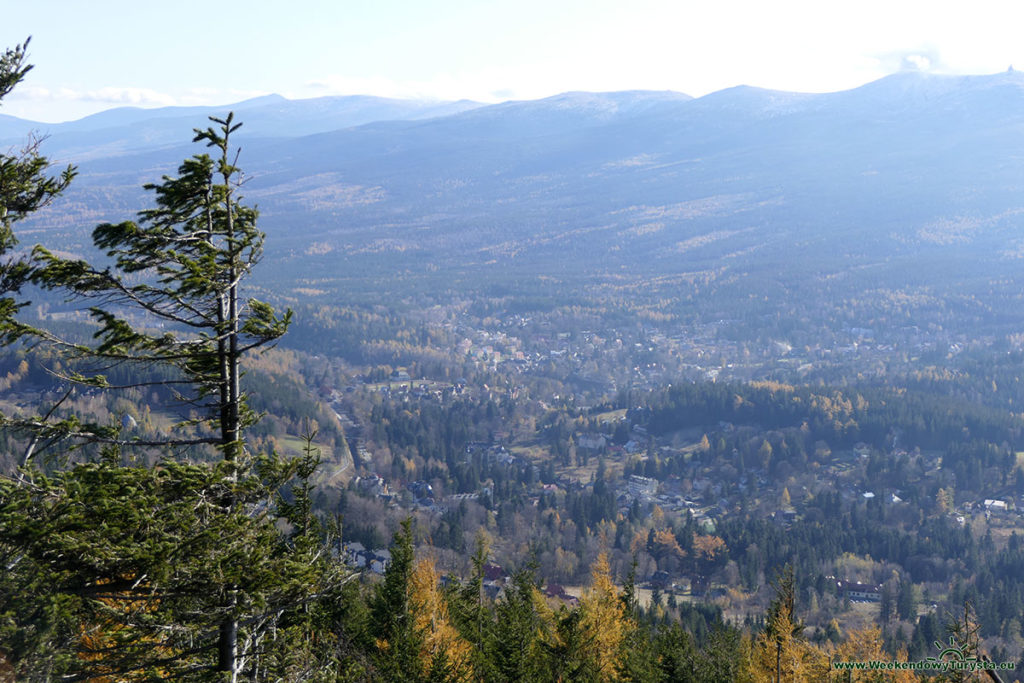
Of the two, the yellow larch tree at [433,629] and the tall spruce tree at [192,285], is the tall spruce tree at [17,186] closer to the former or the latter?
the tall spruce tree at [192,285]

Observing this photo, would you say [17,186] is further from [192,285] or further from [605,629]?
[605,629]

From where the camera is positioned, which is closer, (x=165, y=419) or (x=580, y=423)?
(x=165, y=419)

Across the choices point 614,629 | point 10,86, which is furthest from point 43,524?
point 614,629

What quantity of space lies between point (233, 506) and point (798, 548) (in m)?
96.9

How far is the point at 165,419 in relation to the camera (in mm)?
119688

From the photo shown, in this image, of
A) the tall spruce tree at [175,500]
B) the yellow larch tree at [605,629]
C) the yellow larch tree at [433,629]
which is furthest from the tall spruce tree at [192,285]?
the yellow larch tree at [605,629]

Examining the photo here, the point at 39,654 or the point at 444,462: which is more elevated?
the point at 39,654

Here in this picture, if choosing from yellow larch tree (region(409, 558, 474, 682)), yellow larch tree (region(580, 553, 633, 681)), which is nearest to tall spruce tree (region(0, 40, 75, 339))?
yellow larch tree (region(409, 558, 474, 682))

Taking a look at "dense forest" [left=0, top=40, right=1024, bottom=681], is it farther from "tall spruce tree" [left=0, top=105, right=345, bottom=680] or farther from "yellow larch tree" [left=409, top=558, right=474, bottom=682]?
"yellow larch tree" [left=409, top=558, right=474, bottom=682]

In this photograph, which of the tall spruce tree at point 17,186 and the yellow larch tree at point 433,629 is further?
the yellow larch tree at point 433,629

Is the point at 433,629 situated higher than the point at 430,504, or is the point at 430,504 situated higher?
the point at 433,629

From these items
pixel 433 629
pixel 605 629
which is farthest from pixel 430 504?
pixel 433 629

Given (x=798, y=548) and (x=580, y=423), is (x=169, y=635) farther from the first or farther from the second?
(x=580, y=423)

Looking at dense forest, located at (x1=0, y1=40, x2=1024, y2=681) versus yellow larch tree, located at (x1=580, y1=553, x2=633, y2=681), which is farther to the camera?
yellow larch tree, located at (x1=580, y1=553, x2=633, y2=681)
